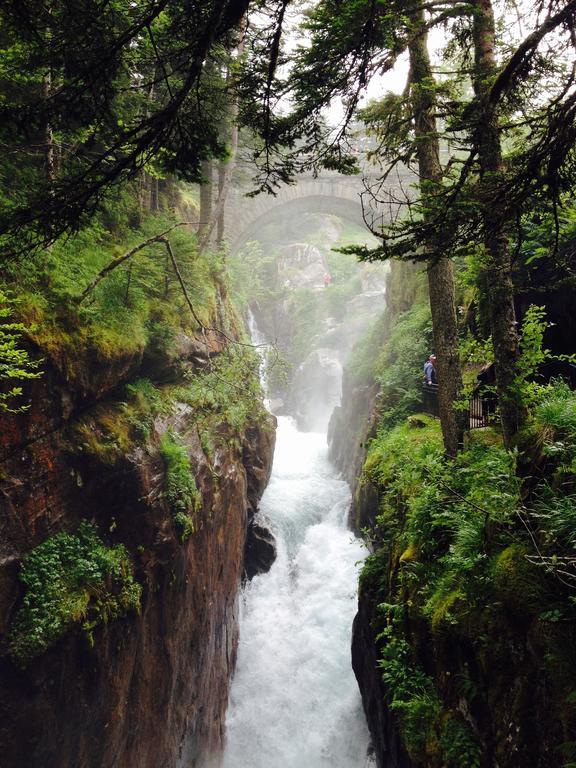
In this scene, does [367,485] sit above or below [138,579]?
below

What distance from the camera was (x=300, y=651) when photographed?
11.7m

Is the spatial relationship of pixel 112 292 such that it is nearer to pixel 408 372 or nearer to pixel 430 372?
pixel 430 372

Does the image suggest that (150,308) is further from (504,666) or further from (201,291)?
(504,666)

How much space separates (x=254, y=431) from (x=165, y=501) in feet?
21.7

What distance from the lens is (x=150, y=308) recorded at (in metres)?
9.48

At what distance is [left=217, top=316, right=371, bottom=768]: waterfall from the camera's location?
31.5 ft

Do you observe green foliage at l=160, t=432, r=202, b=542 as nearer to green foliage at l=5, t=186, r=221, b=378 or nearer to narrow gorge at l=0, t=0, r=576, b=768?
narrow gorge at l=0, t=0, r=576, b=768

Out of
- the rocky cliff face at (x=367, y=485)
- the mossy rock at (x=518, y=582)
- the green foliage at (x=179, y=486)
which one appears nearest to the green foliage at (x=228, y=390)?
the green foliage at (x=179, y=486)

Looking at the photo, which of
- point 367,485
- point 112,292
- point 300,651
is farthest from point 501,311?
point 300,651

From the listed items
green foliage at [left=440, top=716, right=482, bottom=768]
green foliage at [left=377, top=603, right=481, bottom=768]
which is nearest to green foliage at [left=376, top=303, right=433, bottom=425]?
green foliage at [left=377, top=603, right=481, bottom=768]

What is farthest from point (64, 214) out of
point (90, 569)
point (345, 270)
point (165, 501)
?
point (345, 270)

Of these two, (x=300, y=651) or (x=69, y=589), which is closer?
(x=69, y=589)

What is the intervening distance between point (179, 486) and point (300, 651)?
22.7 ft

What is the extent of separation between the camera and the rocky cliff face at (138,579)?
5.29 meters
